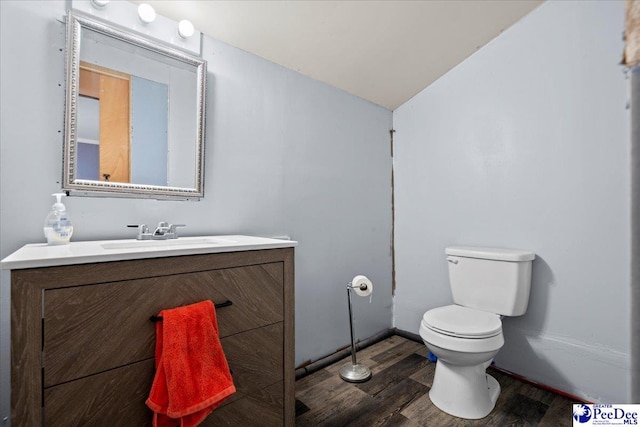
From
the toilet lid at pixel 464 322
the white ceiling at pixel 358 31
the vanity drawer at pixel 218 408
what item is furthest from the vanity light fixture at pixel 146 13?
the toilet lid at pixel 464 322

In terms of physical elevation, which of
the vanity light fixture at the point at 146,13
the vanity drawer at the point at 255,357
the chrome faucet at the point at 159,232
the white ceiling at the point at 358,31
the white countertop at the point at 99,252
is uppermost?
the white ceiling at the point at 358,31

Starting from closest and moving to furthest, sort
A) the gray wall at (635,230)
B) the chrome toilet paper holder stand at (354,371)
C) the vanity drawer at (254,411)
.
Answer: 1. the gray wall at (635,230)
2. the vanity drawer at (254,411)
3. the chrome toilet paper holder stand at (354,371)

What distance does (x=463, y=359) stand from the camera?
4.72ft

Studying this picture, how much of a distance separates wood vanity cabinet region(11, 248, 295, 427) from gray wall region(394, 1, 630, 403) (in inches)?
58.4

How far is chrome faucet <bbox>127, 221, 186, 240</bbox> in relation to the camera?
132 centimetres

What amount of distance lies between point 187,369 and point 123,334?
0.22 metres

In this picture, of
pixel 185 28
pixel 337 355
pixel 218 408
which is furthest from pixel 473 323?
pixel 185 28

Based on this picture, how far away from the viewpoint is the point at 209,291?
1.08 metres

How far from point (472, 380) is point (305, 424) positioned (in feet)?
2.78

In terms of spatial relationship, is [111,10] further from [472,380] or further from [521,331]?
[521,331]

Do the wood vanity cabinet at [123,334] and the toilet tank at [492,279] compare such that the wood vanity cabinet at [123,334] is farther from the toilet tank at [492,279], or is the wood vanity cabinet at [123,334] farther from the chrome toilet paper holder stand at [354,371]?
the toilet tank at [492,279]

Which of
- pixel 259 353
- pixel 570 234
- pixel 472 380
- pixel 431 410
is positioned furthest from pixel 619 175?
pixel 259 353

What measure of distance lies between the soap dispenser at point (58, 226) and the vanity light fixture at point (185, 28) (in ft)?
2.95

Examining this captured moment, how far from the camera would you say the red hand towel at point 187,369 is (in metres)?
0.92
